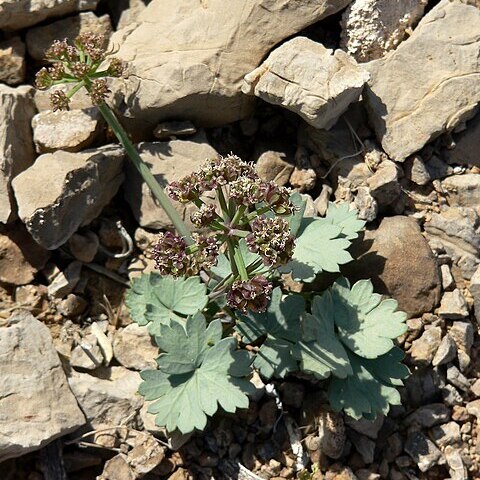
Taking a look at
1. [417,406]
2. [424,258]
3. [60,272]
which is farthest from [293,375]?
[60,272]

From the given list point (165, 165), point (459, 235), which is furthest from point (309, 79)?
point (459, 235)

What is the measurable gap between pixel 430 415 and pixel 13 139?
10.6 feet

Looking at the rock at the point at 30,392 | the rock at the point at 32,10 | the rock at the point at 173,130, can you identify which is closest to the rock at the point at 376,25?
the rock at the point at 173,130

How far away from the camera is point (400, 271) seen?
5.08 m

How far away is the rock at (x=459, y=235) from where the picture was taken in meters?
5.19

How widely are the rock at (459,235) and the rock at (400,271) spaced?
0.74 ft

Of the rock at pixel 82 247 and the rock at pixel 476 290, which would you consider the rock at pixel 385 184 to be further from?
the rock at pixel 82 247

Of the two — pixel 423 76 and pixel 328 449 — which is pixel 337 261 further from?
pixel 423 76

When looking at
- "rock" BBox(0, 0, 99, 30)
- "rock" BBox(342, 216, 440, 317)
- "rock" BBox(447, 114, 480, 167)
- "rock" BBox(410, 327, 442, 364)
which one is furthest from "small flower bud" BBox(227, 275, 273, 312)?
"rock" BBox(0, 0, 99, 30)

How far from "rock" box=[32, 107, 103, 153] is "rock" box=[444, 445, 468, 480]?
3.09 metres

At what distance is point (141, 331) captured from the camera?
515 centimetres

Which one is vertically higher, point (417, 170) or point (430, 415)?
point (417, 170)

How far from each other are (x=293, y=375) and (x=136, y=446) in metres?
1.06

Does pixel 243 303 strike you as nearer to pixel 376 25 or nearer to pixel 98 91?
pixel 98 91
